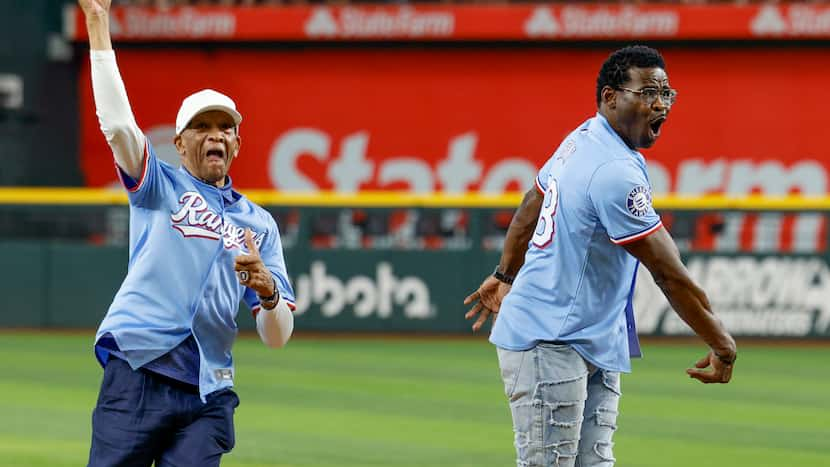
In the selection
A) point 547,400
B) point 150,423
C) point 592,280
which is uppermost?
point 592,280

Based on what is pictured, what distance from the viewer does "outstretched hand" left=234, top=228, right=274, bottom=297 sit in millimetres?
4457

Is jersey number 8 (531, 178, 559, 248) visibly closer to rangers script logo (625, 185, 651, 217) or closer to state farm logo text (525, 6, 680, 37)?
rangers script logo (625, 185, 651, 217)

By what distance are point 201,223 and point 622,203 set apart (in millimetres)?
1389

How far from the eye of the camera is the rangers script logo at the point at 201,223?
472 cm

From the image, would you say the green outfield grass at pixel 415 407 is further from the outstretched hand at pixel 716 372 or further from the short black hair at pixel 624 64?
the short black hair at pixel 624 64

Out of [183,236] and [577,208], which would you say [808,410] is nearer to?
[577,208]

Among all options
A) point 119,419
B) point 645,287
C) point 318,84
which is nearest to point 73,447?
point 119,419

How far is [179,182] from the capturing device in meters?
4.76

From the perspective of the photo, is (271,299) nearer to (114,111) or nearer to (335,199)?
(114,111)

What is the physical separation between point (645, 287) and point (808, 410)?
4026 mm

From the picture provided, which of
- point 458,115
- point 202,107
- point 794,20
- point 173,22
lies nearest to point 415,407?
point 202,107

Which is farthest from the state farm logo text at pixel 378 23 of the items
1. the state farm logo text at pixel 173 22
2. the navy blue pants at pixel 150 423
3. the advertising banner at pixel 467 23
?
the navy blue pants at pixel 150 423

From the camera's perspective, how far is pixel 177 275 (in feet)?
15.5

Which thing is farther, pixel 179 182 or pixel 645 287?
pixel 645 287
